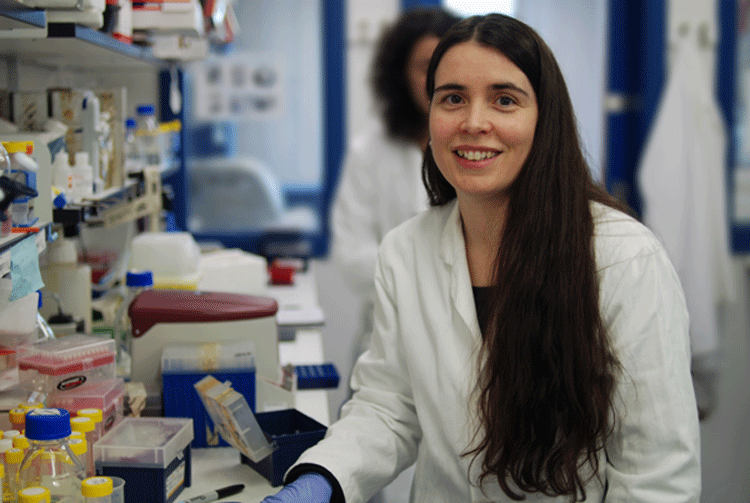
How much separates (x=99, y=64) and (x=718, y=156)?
2815 millimetres

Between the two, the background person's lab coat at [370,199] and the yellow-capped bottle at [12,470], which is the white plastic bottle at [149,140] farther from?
the yellow-capped bottle at [12,470]

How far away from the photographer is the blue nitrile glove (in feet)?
3.97

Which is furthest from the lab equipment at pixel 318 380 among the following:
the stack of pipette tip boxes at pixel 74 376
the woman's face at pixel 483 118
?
the woman's face at pixel 483 118

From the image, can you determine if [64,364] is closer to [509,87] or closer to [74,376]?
[74,376]

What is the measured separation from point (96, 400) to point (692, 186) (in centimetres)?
307

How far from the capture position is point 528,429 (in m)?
1.34

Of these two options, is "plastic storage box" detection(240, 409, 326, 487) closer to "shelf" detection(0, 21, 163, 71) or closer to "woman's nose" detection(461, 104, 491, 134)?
"woman's nose" detection(461, 104, 491, 134)

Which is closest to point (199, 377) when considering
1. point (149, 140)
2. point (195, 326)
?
point (195, 326)

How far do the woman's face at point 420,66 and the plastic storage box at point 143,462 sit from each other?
1.80m

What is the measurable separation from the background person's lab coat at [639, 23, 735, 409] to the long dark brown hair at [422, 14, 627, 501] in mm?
2361

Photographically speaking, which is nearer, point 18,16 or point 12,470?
point 12,470

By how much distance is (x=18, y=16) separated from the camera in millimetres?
1247

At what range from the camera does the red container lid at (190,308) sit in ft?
5.30

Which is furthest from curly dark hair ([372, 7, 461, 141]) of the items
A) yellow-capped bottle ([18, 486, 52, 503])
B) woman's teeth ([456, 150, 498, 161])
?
yellow-capped bottle ([18, 486, 52, 503])
